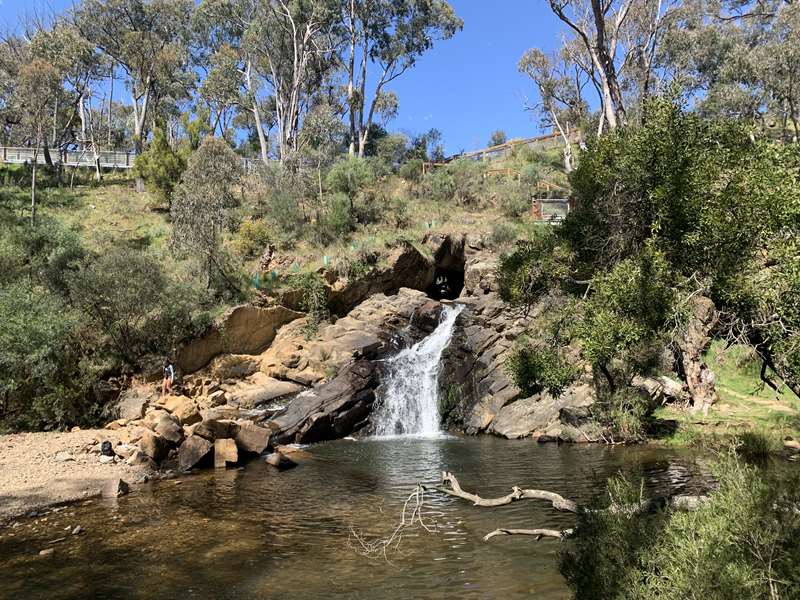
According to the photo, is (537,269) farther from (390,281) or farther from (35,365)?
(390,281)

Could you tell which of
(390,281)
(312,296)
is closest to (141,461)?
(312,296)

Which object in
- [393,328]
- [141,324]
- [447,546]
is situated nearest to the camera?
[447,546]

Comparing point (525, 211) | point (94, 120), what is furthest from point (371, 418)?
point (94, 120)

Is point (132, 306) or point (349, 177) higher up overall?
point (349, 177)

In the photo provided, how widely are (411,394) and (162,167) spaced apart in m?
28.7

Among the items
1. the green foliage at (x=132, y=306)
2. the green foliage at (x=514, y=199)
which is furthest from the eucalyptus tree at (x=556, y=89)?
the green foliage at (x=132, y=306)

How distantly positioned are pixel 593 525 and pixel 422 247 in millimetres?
32237

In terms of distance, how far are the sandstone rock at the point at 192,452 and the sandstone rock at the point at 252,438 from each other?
113 centimetres

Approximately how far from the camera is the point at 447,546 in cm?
1000

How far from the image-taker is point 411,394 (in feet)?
84.4

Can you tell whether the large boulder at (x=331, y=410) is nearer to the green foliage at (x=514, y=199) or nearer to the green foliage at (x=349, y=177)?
the green foliage at (x=349, y=177)

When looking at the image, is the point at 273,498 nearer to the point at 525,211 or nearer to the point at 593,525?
the point at 593,525

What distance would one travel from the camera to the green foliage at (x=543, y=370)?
12.0 meters

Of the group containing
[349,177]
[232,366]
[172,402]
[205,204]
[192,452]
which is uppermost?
[349,177]
